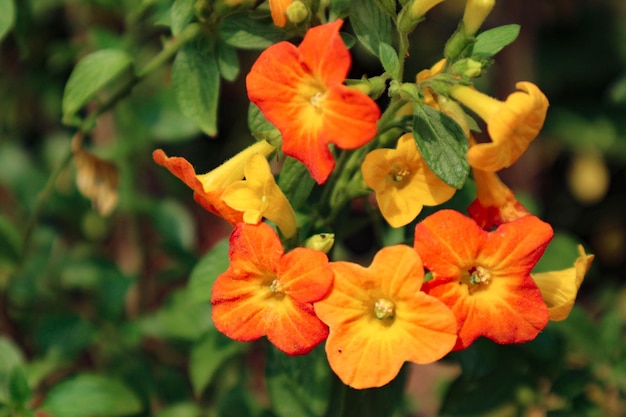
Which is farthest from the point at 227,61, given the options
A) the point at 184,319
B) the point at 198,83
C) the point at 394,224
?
the point at 184,319

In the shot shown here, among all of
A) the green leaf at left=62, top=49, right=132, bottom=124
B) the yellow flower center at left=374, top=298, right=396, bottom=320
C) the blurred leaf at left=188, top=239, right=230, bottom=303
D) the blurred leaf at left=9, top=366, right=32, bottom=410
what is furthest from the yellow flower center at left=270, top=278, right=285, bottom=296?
the blurred leaf at left=9, top=366, right=32, bottom=410

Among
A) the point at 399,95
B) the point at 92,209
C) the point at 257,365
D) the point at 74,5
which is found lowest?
the point at 257,365

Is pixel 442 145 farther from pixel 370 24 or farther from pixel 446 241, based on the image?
pixel 370 24

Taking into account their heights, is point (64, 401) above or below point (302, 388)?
below

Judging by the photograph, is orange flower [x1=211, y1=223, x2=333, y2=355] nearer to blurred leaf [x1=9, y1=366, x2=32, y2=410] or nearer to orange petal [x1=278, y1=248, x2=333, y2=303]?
orange petal [x1=278, y1=248, x2=333, y2=303]

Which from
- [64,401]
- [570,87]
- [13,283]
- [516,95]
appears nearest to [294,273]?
[516,95]

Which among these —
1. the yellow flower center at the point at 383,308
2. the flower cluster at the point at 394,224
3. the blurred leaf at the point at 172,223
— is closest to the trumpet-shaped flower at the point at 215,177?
the flower cluster at the point at 394,224

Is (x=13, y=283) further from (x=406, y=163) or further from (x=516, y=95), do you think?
(x=516, y=95)
